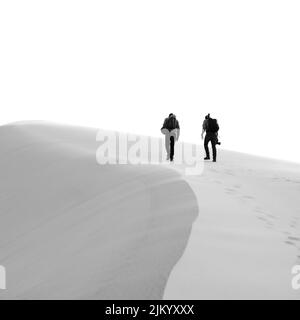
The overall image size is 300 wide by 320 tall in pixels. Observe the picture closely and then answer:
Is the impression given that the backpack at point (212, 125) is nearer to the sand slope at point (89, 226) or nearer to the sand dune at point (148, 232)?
the sand dune at point (148, 232)

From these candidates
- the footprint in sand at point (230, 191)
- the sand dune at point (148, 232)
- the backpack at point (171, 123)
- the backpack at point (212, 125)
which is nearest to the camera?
the sand dune at point (148, 232)

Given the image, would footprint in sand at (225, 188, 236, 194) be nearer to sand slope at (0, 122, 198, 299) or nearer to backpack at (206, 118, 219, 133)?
sand slope at (0, 122, 198, 299)

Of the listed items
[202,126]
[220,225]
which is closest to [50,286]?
[220,225]

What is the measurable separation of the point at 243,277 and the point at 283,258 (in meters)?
0.90

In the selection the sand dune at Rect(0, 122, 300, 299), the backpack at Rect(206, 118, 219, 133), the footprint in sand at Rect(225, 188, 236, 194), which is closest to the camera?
the sand dune at Rect(0, 122, 300, 299)

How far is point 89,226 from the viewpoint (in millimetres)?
7266

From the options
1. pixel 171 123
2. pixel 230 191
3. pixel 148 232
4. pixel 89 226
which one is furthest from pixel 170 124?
pixel 148 232

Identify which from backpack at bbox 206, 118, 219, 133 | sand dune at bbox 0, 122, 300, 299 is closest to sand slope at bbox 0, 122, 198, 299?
sand dune at bbox 0, 122, 300, 299

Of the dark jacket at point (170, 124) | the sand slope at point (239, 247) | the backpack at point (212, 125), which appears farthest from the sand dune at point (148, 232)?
the dark jacket at point (170, 124)

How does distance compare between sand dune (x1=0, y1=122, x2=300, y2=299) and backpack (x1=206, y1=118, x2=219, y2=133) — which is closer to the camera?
sand dune (x1=0, y1=122, x2=300, y2=299)

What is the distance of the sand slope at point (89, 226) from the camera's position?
4.39 metres

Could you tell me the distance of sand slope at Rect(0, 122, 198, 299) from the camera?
439 centimetres

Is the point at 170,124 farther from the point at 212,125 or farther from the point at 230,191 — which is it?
the point at 230,191
